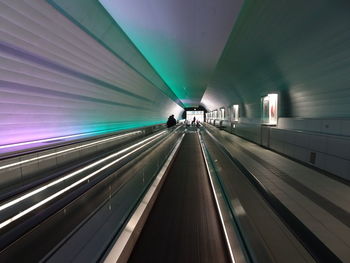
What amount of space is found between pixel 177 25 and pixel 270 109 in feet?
19.9

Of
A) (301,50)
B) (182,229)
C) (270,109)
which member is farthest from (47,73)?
(270,109)

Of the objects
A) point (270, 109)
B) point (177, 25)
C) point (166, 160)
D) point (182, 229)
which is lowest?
point (182, 229)

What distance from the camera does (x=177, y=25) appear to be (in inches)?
279

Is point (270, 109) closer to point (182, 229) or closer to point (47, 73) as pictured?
point (182, 229)

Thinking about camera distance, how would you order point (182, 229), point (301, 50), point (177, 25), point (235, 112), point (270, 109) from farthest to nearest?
point (235, 112), point (270, 109), point (177, 25), point (301, 50), point (182, 229)

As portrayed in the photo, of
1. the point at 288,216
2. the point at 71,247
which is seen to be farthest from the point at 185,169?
the point at 71,247

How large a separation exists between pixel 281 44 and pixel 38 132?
8.65m

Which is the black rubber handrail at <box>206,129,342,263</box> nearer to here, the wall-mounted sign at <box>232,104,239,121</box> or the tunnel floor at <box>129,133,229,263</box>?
the tunnel floor at <box>129,133,229,263</box>

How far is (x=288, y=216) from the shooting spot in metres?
3.00

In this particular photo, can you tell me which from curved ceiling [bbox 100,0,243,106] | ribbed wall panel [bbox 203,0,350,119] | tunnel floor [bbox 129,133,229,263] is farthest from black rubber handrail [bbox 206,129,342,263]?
curved ceiling [bbox 100,0,243,106]

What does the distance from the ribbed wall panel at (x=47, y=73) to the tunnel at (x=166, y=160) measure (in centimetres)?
3

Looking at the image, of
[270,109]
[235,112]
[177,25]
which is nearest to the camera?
[177,25]

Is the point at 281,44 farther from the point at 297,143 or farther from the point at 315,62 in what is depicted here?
the point at 297,143

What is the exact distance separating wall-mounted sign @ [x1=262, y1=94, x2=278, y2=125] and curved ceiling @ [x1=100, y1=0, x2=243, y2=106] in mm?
3498
